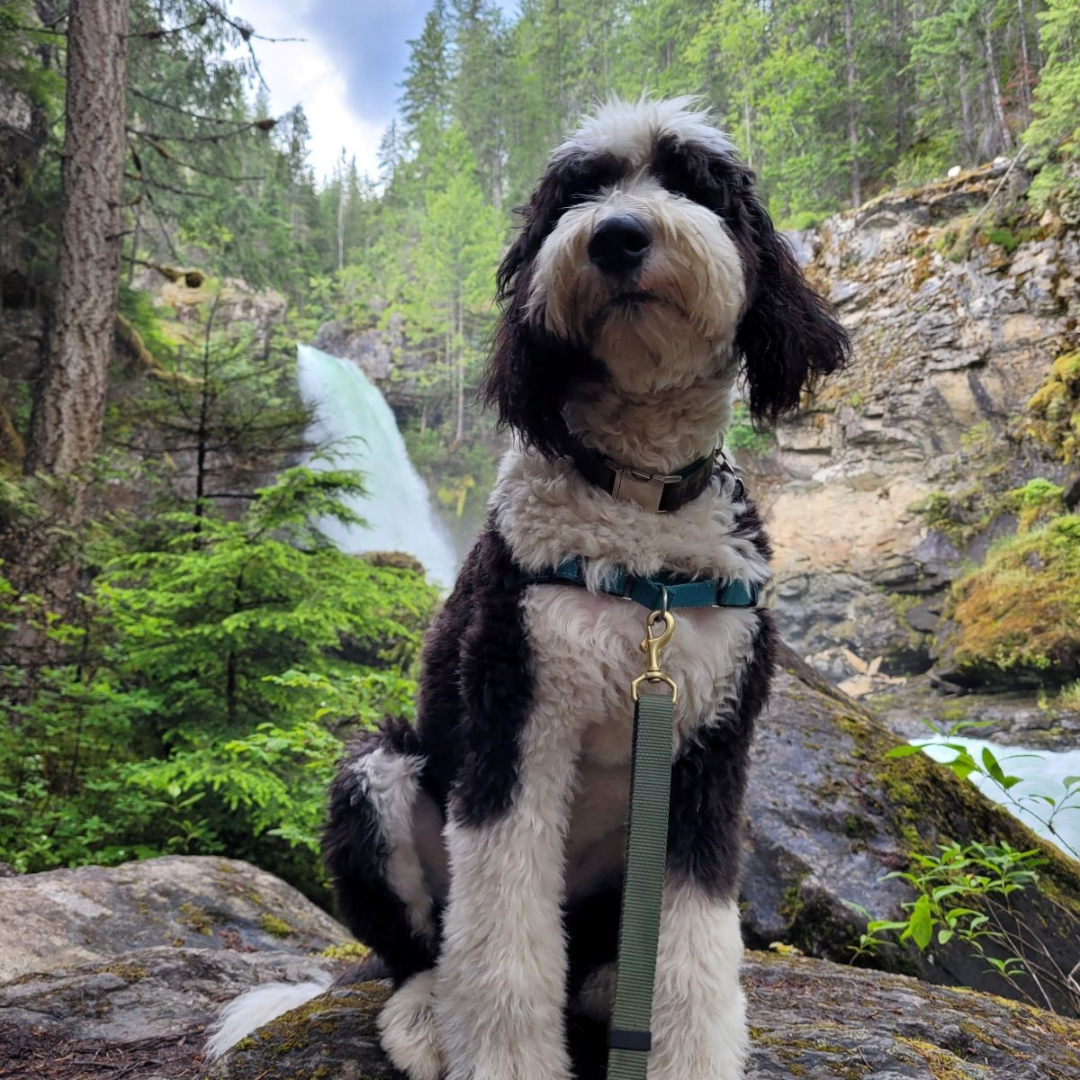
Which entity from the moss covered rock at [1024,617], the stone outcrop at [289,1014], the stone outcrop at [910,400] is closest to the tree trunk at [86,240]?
the stone outcrop at [289,1014]

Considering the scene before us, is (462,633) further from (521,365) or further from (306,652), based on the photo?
(306,652)

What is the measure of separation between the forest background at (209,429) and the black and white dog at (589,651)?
1.33 feet

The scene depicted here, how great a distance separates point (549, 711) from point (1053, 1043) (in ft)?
5.07

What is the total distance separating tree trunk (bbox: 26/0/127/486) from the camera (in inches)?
258

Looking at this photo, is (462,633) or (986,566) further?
(986,566)

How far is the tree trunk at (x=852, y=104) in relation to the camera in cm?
2047

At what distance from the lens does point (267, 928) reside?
3664 millimetres

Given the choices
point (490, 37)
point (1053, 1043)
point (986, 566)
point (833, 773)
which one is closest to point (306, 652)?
point (833, 773)

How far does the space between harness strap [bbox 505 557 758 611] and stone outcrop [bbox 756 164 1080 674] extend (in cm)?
1314

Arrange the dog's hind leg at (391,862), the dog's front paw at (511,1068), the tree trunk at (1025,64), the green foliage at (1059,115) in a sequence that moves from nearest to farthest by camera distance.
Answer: the dog's front paw at (511,1068) → the dog's hind leg at (391,862) → the green foliage at (1059,115) → the tree trunk at (1025,64)

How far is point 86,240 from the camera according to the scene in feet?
22.3

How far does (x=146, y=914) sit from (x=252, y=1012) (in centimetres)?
181

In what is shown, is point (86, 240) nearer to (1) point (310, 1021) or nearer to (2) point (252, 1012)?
(2) point (252, 1012)

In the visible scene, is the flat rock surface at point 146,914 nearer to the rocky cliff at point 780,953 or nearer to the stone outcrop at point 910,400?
the rocky cliff at point 780,953
